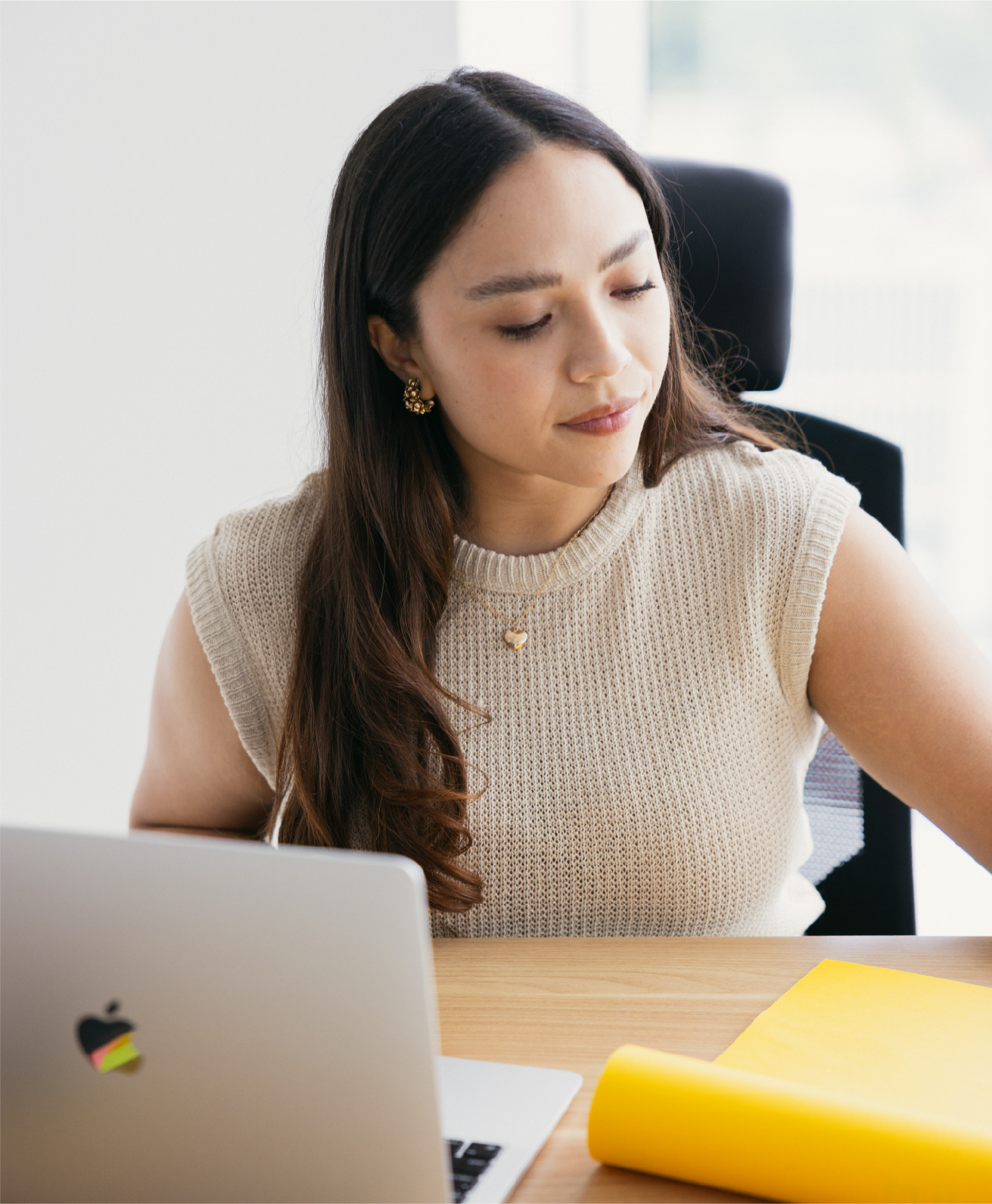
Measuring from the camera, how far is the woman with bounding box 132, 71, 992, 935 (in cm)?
95

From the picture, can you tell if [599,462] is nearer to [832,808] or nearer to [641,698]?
[641,698]

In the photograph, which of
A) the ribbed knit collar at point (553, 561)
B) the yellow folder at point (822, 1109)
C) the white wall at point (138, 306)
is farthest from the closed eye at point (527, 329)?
the white wall at point (138, 306)

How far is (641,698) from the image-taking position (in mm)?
1050

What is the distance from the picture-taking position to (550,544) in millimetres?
1127

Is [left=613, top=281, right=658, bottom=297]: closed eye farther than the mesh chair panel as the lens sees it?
No

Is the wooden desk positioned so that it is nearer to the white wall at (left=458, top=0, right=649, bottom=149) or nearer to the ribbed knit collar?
the ribbed knit collar

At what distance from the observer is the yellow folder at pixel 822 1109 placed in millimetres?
510

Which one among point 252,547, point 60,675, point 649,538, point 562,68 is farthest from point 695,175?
point 60,675

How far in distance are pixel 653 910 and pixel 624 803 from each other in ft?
0.34

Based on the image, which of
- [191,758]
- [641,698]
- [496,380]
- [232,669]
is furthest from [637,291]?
[191,758]

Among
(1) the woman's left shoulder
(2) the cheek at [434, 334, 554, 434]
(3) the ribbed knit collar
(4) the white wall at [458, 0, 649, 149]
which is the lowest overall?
(3) the ribbed knit collar

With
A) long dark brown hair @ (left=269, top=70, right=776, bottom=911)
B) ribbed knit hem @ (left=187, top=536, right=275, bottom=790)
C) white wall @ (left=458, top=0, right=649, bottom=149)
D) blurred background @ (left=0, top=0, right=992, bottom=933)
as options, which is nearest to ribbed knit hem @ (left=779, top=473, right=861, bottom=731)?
long dark brown hair @ (left=269, top=70, right=776, bottom=911)

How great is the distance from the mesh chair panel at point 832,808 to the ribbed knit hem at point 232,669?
0.58 m

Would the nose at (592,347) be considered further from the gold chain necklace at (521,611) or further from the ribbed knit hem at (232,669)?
the ribbed knit hem at (232,669)
